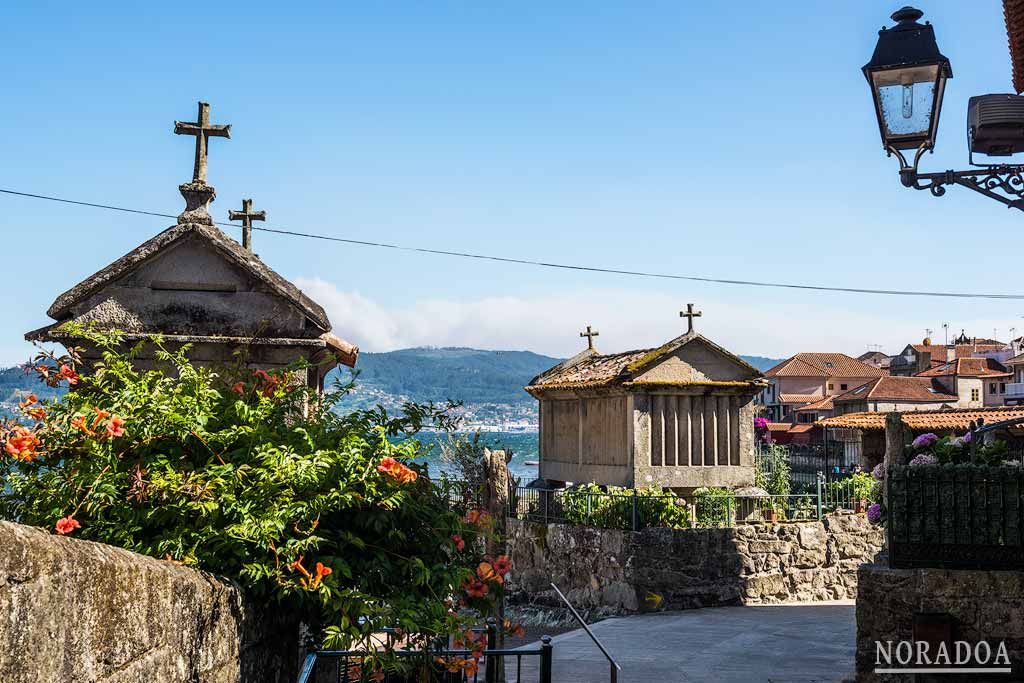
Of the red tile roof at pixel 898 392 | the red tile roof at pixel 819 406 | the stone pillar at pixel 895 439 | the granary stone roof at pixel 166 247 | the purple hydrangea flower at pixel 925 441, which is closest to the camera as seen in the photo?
the granary stone roof at pixel 166 247

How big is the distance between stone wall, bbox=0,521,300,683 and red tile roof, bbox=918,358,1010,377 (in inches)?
3218

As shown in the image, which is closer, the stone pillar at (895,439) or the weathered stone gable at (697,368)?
the stone pillar at (895,439)

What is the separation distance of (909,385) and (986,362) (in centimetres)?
1171

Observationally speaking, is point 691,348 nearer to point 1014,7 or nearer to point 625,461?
Result: point 625,461

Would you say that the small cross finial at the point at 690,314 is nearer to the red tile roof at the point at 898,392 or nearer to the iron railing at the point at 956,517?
the iron railing at the point at 956,517

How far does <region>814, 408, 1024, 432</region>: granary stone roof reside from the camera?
29.1 meters

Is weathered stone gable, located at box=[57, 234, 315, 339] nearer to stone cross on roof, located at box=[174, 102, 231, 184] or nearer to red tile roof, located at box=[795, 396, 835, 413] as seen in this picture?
stone cross on roof, located at box=[174, 102, 231, 184]

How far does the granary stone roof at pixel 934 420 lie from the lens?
29.1 metres

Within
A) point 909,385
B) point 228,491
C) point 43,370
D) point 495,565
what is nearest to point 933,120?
point 495,565

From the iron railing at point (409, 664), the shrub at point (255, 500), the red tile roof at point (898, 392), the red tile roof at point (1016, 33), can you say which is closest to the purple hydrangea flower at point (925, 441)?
the red tile roof at point (1016, 33)

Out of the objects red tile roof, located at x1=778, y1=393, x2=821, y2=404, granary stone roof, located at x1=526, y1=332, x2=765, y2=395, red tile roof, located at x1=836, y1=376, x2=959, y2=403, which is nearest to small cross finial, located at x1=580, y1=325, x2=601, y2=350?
granary stone roof, located at x1=526, y1=332, x2=765, y2=395

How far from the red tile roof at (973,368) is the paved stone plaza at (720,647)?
68.1 m

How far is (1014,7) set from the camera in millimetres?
10703

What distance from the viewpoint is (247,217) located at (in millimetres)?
15945
